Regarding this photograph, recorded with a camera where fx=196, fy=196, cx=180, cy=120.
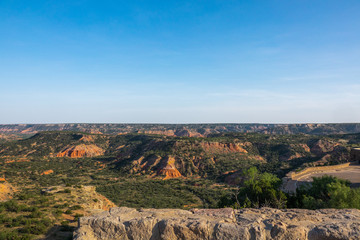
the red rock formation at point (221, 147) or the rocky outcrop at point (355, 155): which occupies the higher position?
the rocky outcrop at point (355, 155)

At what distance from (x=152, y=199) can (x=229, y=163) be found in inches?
1413

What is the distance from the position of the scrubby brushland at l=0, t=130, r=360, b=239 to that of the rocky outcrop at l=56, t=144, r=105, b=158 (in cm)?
42

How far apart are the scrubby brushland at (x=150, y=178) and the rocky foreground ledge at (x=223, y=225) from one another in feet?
19.2

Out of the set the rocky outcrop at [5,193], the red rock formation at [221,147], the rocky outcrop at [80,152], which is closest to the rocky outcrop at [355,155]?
the red rock formation at [221,147]

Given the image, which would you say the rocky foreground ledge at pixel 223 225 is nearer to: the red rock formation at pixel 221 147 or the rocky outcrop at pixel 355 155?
the rocky outcrop at pixel 355 155

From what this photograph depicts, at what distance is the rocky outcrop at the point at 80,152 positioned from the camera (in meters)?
90.6

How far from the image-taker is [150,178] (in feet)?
193

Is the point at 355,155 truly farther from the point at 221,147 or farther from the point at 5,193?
the point at 5,193

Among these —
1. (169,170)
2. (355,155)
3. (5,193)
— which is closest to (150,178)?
(169,170)

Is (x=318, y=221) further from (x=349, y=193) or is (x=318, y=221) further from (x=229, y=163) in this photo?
(x=229, y=163)

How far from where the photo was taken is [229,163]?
2544 inches

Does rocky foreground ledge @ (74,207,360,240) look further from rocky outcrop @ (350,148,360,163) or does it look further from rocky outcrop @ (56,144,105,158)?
rocky outcrop @ (56,144,105,158)

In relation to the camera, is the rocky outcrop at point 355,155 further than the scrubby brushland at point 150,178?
Yes

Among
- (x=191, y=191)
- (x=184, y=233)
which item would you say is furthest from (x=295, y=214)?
(x=191, y=191)
